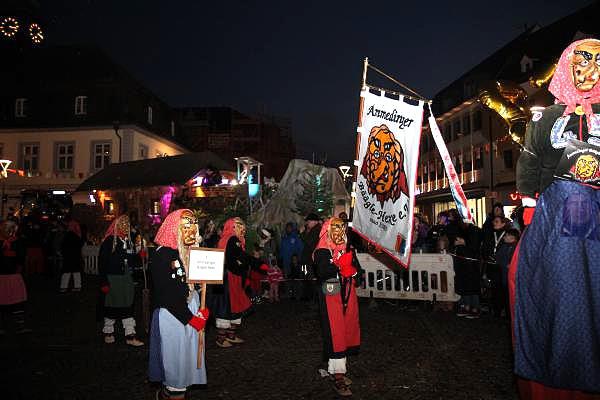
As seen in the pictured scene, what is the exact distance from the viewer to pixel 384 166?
20.2 ft

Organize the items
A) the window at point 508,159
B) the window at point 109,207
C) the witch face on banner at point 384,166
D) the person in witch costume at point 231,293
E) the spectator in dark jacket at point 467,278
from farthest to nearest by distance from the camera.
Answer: the window at point 508,159 < the window at point 109,207 < the spectator in dark jacket at point 467,278 < the person in witch costume at point 231,293 < the witch face on banner at point 384,166

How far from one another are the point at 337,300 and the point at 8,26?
94.9ft

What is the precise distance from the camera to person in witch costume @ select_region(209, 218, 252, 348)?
24.6ft

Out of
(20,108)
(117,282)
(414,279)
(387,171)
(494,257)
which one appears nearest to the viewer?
(387,171)

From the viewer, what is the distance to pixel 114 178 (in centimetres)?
2648

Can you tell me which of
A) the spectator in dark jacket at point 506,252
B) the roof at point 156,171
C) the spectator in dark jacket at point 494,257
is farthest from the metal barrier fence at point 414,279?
the roof at point 156,171

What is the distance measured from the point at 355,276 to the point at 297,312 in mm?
5367

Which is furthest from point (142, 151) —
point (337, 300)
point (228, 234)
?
point (337, 300)

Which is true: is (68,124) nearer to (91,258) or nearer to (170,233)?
(91,258)

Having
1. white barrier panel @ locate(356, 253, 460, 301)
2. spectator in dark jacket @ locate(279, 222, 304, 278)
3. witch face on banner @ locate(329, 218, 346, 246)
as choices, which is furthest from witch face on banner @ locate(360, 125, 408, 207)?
spectator in dark jacket @ locate(279, 222, 304, 278)

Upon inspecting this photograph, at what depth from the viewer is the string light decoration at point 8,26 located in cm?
2652

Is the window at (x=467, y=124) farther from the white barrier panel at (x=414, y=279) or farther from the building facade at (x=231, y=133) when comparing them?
the white barrier panel at (x=414, y=279)

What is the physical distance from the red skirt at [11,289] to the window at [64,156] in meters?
28.5

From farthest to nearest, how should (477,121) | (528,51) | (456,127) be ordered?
(456,127)
(477,121)
(528,51)
